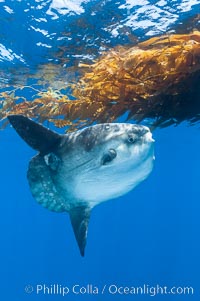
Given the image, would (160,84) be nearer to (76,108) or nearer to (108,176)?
(76,108)

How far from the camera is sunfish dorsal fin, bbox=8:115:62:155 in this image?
4.93 metres

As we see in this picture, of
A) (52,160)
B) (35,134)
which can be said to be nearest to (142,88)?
(52,160)

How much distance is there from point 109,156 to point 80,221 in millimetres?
1622

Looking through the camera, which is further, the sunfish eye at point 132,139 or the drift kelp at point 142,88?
the drift kelp at point 142,88

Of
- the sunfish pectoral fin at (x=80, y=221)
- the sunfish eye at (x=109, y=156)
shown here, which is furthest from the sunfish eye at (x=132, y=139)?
the sunfish pectoral fin at (x=80, y=221)

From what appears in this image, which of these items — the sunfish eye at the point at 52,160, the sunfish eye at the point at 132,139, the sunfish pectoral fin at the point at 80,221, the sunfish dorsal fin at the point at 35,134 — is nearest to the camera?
the sunfish eye at the point at 132,139

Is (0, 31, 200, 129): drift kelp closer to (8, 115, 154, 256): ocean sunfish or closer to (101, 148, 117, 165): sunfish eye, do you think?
(8, 115, 154, 256): ocean sunfish

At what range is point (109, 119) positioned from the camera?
28.0 ft

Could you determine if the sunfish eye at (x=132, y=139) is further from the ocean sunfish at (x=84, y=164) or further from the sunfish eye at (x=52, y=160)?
the sunfish eye at (x=52, y=160)

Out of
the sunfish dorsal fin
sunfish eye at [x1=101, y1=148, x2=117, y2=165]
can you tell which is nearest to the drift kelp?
the sunfish dorsal fin

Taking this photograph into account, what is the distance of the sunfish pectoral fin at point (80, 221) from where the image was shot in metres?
5.50

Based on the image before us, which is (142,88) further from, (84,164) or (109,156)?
(109,156)

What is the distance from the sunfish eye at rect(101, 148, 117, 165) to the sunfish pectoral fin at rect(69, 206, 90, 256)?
4.30 feet

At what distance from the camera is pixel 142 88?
732 cm
